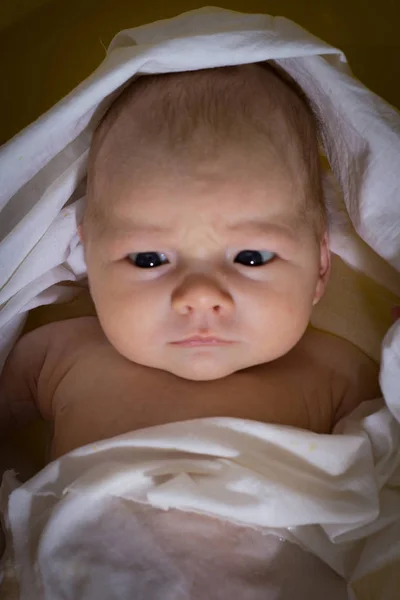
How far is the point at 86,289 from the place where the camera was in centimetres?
111

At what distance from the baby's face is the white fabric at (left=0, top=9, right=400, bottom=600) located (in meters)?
0.10

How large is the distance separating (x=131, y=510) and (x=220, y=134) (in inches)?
17.5

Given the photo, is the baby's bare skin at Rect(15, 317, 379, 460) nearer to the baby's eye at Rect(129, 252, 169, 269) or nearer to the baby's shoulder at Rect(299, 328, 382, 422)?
the baby's shoulder at Rect(299, 328, 382, 422)

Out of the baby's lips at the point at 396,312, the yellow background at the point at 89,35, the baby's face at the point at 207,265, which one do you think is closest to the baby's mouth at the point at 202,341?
the baby's face at the point at 207,265

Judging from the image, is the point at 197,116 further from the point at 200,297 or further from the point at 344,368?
the point at 344,368

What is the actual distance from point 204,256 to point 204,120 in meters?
0.16

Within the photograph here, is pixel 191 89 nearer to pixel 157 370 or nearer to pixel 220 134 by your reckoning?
pixel 220 134

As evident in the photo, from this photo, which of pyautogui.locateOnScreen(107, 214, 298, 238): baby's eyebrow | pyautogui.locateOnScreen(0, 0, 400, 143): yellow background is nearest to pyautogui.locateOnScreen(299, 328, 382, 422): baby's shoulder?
pyautogui.locateOnScreen(107, 214, 298, 238): baby's eyebrow

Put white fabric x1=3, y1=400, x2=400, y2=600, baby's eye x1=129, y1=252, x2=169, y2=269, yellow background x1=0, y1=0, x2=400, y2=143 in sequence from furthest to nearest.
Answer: yellow background x1=0, y1=0, x2=400, y2=143
baby's eye x1=129, y1=252, x2=169, y2=269
white fabric x1=3, y1=400, x2=400, y2=600

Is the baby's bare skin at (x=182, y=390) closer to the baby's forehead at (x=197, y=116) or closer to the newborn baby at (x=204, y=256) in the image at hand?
the newborn baby at (x=204, y=256)

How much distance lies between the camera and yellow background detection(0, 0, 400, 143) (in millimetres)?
1116

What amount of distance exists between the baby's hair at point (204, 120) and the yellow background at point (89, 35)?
29 cm

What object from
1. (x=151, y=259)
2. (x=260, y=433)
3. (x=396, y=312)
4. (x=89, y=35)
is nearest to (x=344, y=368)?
(x=396, y=312)

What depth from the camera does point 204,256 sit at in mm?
813
